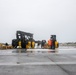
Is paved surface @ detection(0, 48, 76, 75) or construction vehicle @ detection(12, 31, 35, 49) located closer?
paved surface @ detection(0, 48, 76, 75)

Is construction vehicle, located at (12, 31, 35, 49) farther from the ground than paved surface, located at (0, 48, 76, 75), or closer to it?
farther from the ground

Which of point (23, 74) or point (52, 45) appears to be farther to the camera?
point (52, 45)

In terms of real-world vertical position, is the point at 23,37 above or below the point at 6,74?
above

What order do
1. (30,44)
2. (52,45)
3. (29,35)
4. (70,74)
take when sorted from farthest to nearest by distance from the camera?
1. (29,35)
2. (30,44)
3. (52,45)
4. (70,74)

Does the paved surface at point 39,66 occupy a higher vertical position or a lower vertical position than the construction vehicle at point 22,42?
lower

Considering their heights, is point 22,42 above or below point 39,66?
above

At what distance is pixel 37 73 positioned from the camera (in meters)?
7.59

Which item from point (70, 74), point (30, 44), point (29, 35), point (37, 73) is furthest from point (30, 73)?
point (29, 35)

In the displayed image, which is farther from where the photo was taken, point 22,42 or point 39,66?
point 22,42

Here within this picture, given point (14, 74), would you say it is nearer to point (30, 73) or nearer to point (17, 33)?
point (30, 73)

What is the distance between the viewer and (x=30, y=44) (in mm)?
43938

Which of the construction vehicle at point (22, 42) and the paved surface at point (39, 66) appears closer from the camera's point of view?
the paved surface at point (39, 66)

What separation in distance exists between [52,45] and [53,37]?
1.79 m

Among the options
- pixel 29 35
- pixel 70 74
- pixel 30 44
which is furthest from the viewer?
pixel 29 35
